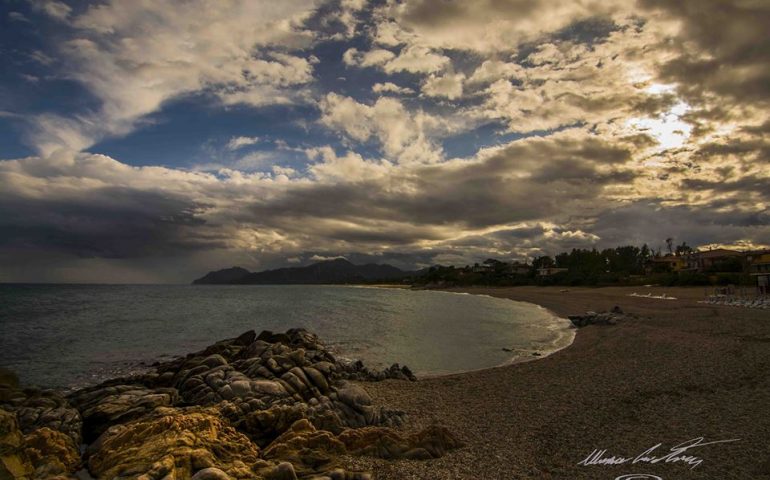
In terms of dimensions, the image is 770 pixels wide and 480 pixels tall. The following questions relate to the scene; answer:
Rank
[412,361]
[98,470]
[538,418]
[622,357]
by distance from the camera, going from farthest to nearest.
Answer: [412,361] < [622,357] < [538,418] < [98,470]

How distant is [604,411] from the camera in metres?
13.7

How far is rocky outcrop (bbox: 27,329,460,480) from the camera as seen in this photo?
339 inches

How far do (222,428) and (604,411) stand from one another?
11258mm

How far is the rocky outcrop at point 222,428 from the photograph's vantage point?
8609 millimetres

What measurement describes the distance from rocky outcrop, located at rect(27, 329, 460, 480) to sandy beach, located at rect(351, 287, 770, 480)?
37.9 inches

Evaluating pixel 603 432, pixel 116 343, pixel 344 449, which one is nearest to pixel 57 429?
pixel 344 449

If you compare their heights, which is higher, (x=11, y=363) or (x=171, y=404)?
(x=171, y=404)

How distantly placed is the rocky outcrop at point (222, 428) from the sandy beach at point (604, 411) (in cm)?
96

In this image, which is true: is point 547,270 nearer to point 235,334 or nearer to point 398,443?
point 235,334

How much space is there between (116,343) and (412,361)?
26.2 m

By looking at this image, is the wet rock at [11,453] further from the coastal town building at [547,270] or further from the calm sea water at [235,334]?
the coastal town building at [547,270]

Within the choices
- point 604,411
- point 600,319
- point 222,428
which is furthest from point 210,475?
point 600,319

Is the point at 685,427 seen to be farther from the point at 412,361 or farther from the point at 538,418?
the point at 412,361

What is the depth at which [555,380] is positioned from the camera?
18.5 meters
